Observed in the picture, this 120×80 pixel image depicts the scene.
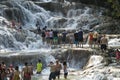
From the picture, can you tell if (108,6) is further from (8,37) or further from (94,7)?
(8,37)

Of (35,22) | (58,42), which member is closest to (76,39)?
(58,42)

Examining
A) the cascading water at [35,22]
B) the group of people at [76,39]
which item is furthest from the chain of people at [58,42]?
the cascading water at [35,22]

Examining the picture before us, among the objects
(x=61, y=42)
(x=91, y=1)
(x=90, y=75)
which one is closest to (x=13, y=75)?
(x=90, y=75)

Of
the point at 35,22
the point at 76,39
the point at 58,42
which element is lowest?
the point at 35,22

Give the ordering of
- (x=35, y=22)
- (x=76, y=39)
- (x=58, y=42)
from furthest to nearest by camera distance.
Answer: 1. (x=35, y=22)
2. (x=58, y=42)
3. (x=76, y=39)

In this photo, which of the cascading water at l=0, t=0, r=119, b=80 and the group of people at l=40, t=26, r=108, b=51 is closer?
the cascading water at l=0, t=0, r=119, b=80

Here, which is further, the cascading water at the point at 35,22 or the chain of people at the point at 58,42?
the cascading water at the point at 35,22

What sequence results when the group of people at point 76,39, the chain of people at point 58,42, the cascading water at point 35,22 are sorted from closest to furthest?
the chain of people at point 58,42 → the cascading water at point 35,22 → the group of people at point 76,39

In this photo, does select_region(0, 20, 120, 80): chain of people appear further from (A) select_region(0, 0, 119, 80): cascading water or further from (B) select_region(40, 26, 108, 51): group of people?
(A) select_region(0, 0, 119, 80): cascading water

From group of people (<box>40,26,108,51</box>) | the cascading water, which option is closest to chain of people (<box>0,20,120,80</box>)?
group of people (<box>40,26,108,51</box>)

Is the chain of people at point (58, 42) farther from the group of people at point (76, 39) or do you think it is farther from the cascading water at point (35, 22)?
the cascading water at point (35, 22)

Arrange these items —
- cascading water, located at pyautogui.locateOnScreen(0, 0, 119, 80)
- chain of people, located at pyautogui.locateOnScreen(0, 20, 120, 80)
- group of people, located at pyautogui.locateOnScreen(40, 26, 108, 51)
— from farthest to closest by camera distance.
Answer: group of people, located at pyautogui.locateOnScreen(40, 26, 108, 51) → cascading water, located at pyautogui.locateOnScreen(0, 0, 119, 80) → chain of people, located at pyautogui.locateOnScreen(0, 20, 120, 80)

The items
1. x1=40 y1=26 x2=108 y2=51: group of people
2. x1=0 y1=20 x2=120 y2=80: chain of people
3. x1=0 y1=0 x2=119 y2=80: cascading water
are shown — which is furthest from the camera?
x1=40 y1=26 x2=108 y2=51: group of people

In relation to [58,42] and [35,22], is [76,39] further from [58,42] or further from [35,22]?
[35,22]
